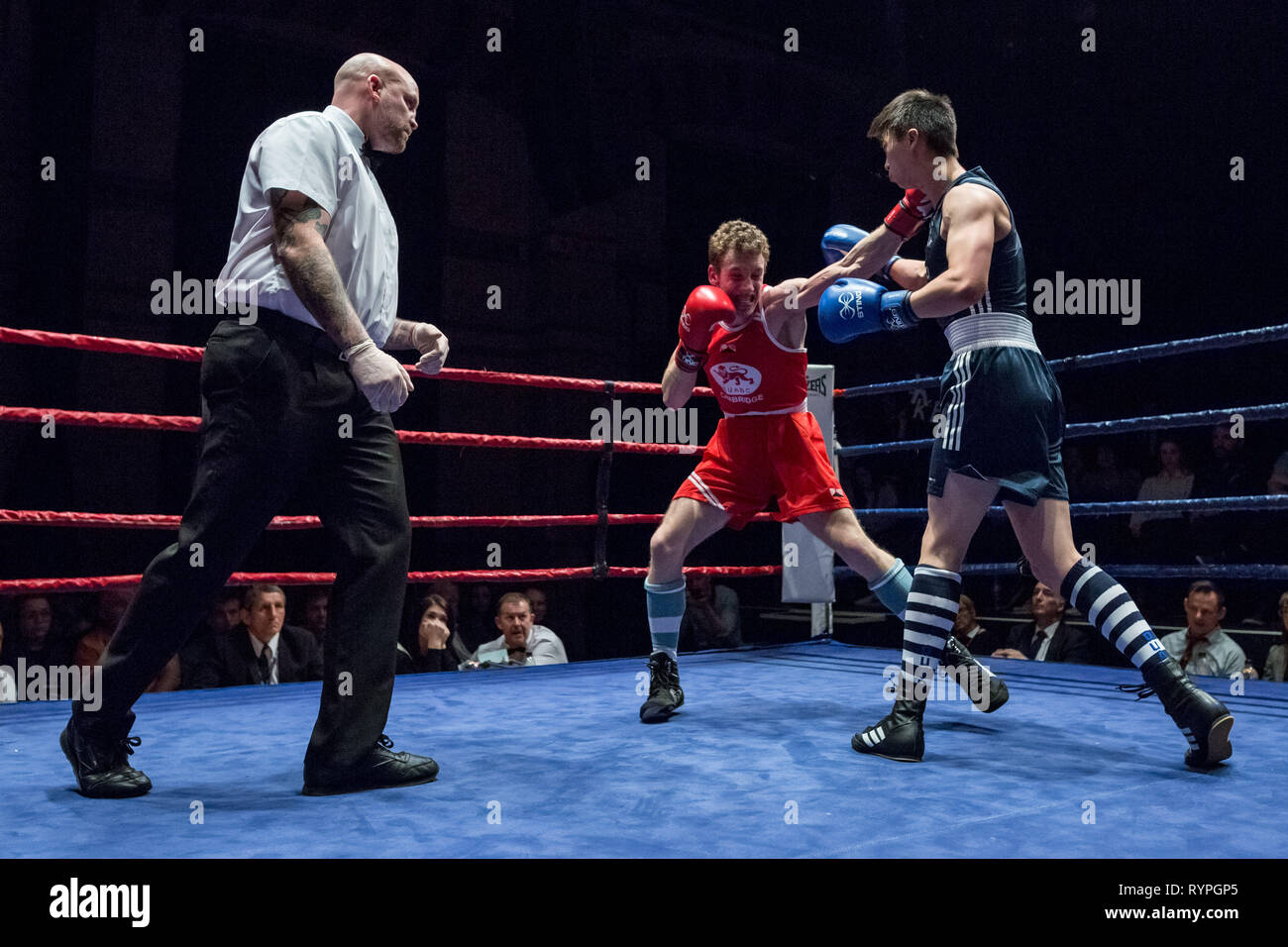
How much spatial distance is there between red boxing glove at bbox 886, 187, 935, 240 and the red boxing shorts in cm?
53

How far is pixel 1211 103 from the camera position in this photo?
17.0ft

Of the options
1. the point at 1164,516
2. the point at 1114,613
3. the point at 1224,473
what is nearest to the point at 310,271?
the point at 1114,613

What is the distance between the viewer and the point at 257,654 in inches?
146

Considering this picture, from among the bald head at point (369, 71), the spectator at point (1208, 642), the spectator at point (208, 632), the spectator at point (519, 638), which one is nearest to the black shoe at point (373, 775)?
the bald head at point (369, 71)

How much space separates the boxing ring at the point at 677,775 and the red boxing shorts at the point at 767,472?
509mm

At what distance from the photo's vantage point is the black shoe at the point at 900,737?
1.87 metres

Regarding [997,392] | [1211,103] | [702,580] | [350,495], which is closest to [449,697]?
[350,495]

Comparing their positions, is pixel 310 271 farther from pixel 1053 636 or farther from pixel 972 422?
pixel 1053 636

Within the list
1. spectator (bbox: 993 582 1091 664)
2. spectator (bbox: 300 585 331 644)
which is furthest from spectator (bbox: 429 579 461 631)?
spectator (bbox: 993 582 1091 664)

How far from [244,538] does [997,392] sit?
1.38 metres

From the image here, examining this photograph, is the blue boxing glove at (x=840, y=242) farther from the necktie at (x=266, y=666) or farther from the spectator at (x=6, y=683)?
the spectator at (x=6, y=683)

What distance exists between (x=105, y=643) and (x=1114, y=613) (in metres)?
3.58

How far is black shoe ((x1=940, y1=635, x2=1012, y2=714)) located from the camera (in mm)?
2352

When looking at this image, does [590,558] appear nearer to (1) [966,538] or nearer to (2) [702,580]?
(2) [702,580]
